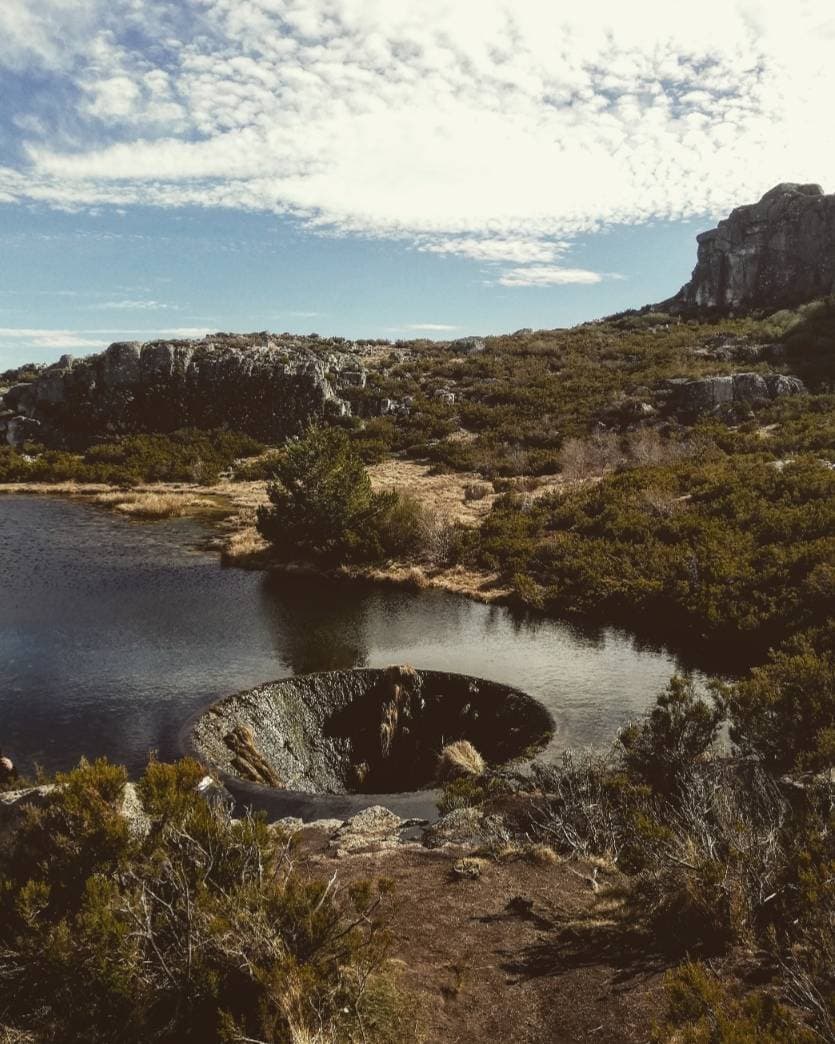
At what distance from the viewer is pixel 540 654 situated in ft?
78.0

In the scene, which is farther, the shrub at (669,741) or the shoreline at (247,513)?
the shoreline at (247,513)

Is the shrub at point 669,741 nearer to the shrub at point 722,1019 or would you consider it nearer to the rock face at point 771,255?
the shrub at point 722,1019

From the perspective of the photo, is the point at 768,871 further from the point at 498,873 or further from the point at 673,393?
the point at 673,393

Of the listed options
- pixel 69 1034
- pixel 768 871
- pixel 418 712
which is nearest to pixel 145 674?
pixel 418 712

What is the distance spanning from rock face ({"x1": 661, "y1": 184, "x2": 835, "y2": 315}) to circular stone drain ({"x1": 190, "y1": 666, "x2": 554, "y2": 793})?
7551 centimetres

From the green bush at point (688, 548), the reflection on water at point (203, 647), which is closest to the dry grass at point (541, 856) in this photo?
the reflection on water at point (203, 647)

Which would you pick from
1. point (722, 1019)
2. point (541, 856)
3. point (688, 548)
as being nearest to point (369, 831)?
point (541, 856)

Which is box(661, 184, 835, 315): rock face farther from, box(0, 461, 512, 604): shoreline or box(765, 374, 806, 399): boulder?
box(0, 461, 512, 604): shoreline

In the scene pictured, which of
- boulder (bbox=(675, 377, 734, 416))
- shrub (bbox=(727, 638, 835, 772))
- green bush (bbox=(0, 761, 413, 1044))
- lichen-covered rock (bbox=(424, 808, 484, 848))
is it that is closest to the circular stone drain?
lichen-covered rock (bbox=(424, 808, 484, 848))

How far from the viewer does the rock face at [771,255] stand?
261ft

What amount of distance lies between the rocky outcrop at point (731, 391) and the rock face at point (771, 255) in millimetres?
29591

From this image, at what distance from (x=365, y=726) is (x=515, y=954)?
11.8 m

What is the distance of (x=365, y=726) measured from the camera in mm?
20344

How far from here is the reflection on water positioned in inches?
730
